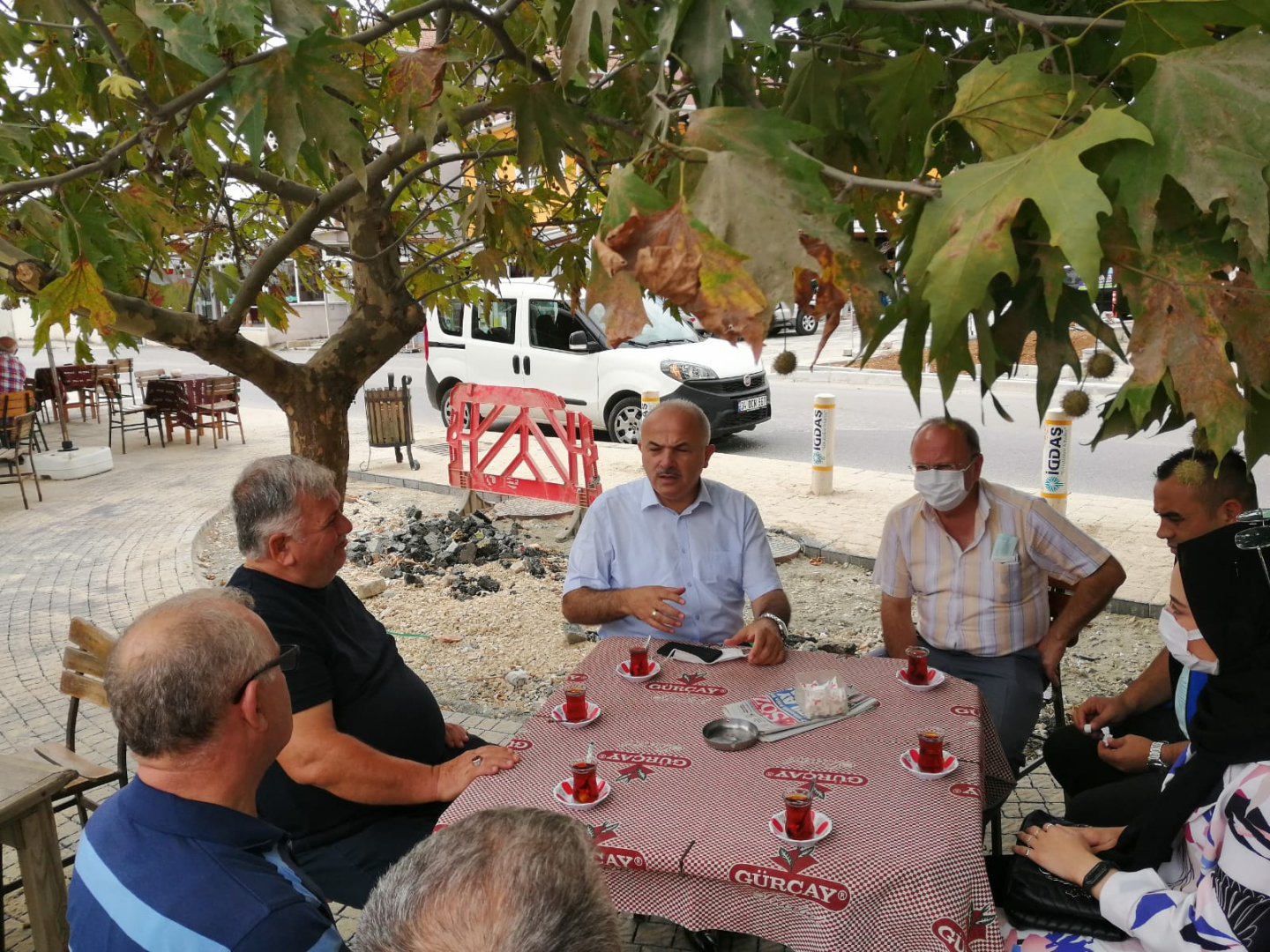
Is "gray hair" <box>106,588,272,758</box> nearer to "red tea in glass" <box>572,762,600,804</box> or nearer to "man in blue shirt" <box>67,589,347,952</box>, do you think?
"man in blue shirt" <box>67,589,347,952</box>

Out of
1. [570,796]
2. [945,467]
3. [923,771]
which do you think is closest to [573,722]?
[570,796]

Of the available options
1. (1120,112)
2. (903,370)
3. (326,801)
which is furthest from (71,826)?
(1120,112)

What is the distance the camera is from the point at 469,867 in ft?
4.09

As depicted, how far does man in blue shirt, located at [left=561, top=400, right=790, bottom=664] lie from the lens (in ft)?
12.7

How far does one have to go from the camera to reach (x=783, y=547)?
7.72 meters

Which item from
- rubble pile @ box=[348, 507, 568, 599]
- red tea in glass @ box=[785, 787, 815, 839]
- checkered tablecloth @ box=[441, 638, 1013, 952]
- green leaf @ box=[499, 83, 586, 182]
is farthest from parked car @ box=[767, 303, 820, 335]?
rubble pile @ box=[348, 507, 568, 599]

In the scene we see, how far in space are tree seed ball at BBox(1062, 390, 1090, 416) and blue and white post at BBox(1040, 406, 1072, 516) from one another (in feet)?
15.0

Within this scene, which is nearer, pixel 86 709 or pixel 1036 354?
pixel 1036 354

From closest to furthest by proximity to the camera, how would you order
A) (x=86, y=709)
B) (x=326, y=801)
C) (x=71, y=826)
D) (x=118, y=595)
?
(x=326, y=801) → (x=71, y=826) → (x=86, y=709) → (x=118, y=595)

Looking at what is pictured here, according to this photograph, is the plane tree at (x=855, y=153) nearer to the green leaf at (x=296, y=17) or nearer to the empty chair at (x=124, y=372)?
the green leaf at (x=296, y=17)

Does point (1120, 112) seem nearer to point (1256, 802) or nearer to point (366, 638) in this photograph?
point (1256, 802)

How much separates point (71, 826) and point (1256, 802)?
4.46m

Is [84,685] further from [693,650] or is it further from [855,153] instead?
[855,153]

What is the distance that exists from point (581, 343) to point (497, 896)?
37.3ft
